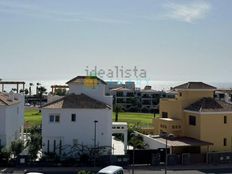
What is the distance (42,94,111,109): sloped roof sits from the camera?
4956 centimetres

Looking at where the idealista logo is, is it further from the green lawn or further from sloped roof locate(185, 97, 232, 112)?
the green lawn

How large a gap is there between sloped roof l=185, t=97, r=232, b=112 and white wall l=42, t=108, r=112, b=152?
1174 cm

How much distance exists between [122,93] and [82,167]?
355ft

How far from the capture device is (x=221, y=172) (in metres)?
44.1

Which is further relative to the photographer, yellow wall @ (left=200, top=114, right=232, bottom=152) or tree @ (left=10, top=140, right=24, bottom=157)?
yellow wall @ (left=200, top=114, right=232, bottom=152)

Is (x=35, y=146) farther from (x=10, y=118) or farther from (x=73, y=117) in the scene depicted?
(x=10, y=118)

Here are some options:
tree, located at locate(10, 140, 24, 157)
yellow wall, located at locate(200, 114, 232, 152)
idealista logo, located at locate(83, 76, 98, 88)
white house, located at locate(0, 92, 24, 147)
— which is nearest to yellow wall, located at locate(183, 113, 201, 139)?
yellow wall, located at locate(200, 114, 232, 152)

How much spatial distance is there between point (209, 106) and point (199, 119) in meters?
2.49

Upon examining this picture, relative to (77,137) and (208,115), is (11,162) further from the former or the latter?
(208,115)

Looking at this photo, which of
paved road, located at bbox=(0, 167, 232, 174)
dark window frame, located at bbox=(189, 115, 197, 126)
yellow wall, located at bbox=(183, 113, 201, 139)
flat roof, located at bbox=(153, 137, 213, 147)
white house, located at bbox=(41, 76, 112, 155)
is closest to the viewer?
paved road, located at bbox=(0, 167, 232, 174)

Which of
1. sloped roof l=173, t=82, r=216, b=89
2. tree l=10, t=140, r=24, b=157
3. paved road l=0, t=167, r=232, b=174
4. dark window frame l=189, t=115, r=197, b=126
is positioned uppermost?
sloped roof l=173, t=82, r=216, b=89

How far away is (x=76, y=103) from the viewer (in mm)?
50438

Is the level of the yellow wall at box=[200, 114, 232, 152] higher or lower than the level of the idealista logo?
lower

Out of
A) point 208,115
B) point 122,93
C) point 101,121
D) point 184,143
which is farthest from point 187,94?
point 122,93
